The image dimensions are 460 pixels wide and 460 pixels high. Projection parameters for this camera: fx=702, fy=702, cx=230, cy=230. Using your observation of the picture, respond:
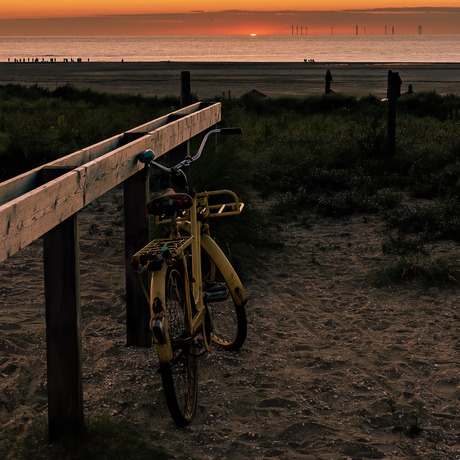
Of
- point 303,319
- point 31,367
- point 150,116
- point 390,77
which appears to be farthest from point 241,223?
point 150,116

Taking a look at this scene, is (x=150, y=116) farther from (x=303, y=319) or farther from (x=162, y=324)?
(x=162, y=324)

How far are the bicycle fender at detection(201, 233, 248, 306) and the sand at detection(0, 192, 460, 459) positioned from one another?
0.48m

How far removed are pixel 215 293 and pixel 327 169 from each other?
24.9 feet

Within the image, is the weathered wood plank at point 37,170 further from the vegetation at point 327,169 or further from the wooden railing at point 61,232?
the vegetation at point 327,169

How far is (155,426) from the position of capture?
391cm

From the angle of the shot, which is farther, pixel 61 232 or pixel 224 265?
pixel 224 265

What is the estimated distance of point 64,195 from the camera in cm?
328

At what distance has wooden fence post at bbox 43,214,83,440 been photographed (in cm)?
342

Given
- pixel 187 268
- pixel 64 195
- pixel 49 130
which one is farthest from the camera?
pixel 49 130

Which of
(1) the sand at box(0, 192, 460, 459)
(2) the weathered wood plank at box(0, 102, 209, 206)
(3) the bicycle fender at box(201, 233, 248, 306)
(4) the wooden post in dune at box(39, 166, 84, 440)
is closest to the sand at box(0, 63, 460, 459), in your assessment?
(1) the sand at box(0, 192, 460, 459)

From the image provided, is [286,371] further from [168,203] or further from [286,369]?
[168,203]

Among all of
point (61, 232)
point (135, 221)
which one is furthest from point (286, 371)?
point (61, 232)

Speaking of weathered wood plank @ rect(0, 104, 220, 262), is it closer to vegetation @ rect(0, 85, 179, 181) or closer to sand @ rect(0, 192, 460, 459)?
sand @ rect(0, 192, 460, 459)

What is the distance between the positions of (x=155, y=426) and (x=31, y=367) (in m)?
1.20
